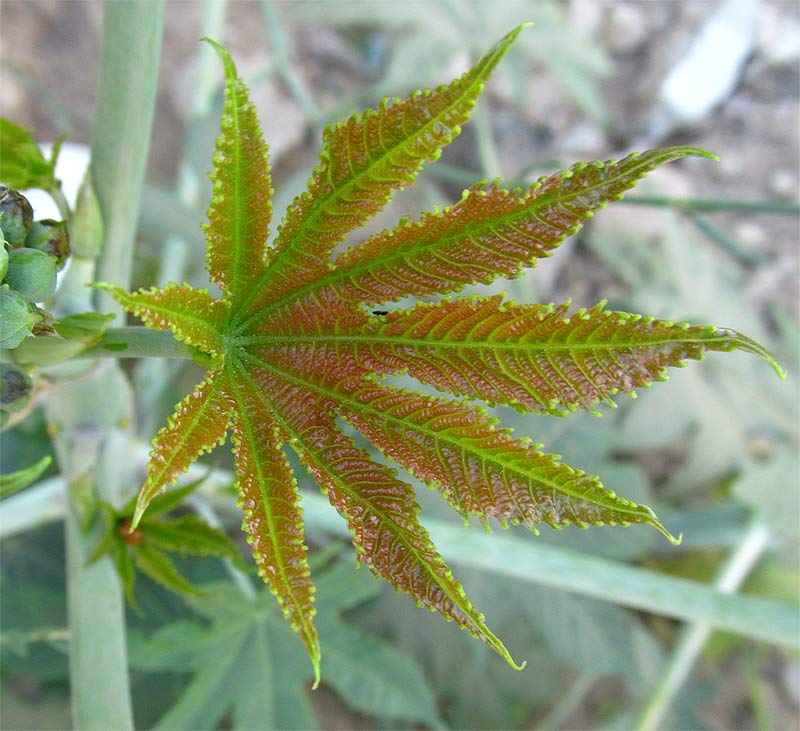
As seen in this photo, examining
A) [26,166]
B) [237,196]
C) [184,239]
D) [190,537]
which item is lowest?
[190,537]

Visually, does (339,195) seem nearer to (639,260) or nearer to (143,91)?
(143,91)

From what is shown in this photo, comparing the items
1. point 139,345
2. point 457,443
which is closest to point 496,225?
point 457,443

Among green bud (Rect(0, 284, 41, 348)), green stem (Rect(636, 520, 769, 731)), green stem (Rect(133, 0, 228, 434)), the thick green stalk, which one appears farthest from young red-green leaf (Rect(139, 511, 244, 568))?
green stem (Rect(636, 520, 769, 731))

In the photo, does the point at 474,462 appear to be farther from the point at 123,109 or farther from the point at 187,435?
the point at 123,109

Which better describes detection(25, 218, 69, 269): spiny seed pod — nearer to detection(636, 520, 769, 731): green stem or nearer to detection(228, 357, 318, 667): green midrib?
detection(228, 357, 318, 667): green midrib

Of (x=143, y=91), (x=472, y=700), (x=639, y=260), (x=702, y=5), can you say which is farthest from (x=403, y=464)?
(x=702, y=5)

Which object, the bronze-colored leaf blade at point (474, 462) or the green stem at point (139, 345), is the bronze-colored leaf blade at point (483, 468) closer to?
the bronze-colored leaf blade at point (474, 462)


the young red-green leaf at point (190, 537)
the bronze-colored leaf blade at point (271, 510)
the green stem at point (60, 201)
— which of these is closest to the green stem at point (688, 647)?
the young red-green leaf at point (190, 537)
